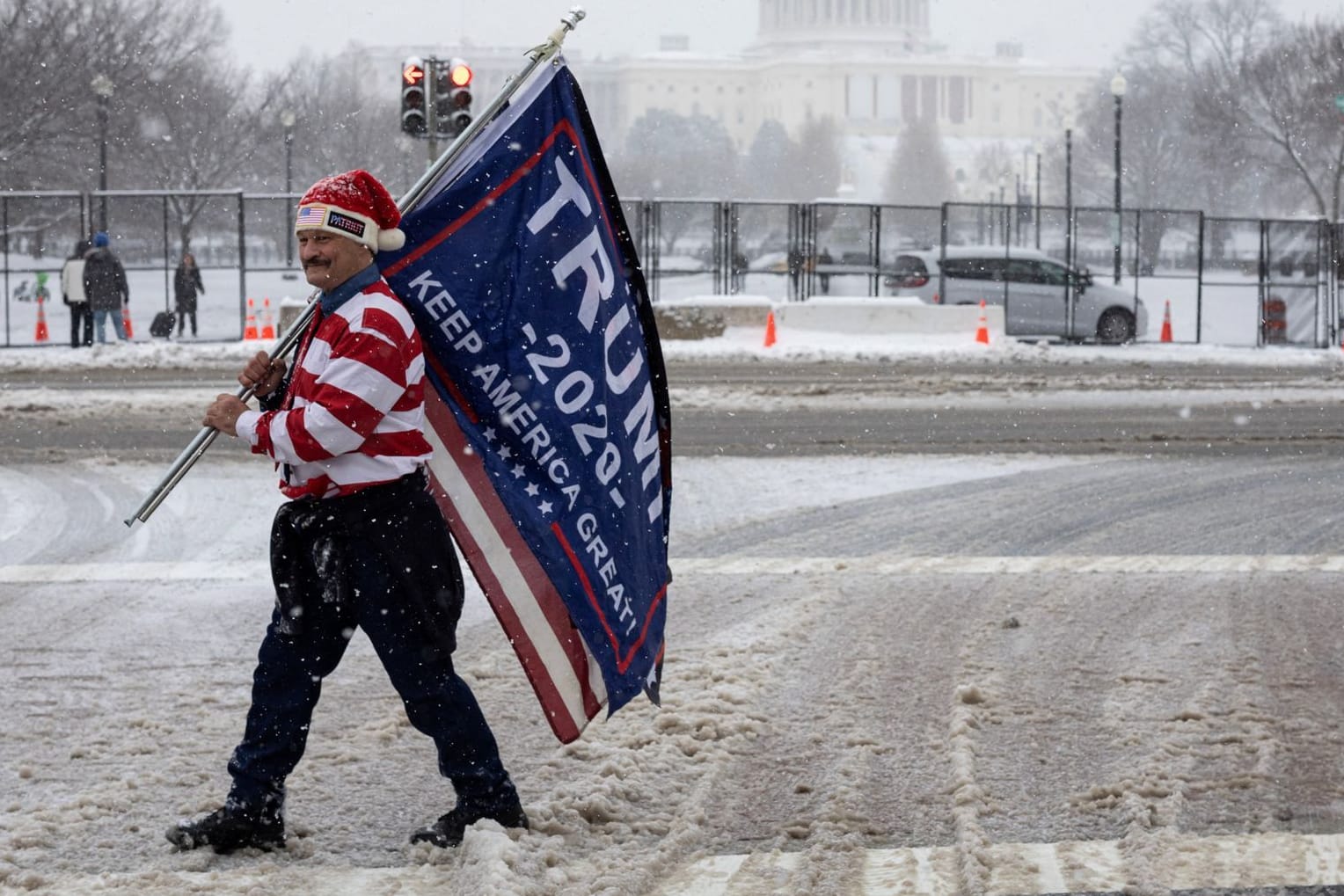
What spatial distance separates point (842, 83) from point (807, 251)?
124755mm

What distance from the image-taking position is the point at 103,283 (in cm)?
2361

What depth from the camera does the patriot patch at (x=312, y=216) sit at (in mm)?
4578

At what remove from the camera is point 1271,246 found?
28.2 meters

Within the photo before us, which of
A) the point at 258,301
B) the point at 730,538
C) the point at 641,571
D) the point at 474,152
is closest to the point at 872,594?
the point at 730,538

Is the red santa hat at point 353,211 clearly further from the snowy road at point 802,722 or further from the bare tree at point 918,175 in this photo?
the bare tree at point 918,175

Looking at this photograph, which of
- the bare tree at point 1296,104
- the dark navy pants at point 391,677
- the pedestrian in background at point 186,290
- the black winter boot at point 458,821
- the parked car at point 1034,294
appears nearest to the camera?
the dark navy pants at point 391,677

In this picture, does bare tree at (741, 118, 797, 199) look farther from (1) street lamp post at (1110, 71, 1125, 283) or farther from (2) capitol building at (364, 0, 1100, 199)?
(1) street lamp post at (1110, 71, 1125, 283)

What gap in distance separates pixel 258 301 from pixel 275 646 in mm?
33493

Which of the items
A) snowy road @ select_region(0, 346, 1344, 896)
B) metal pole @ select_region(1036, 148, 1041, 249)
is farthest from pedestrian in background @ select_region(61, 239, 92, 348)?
snowy road @ select_region(0, 346, 1344, 896)

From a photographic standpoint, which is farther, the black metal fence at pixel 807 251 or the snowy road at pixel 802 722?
the black metal fence at pixel 807 251

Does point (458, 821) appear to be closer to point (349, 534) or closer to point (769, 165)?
point (349, 534)

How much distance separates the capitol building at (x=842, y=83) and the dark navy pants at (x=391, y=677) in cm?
14082

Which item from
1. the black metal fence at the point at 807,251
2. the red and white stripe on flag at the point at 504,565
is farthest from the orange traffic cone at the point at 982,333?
the red and white stripe on flag at the point at 504,565

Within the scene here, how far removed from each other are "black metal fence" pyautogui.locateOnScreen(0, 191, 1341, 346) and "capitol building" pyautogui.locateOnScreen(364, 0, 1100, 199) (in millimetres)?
108953
